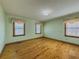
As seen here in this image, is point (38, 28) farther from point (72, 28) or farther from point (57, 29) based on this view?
point (72, 28)

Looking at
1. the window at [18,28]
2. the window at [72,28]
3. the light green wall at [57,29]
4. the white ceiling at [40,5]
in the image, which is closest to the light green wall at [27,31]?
the window at [18,28]

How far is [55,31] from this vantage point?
6.35m

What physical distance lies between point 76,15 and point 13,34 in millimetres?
4472

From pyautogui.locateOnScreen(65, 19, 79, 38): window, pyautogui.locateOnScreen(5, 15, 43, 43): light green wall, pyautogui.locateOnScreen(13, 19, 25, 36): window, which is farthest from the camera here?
pyautogui.locateOnScreen(13, 19, 25, 36): window

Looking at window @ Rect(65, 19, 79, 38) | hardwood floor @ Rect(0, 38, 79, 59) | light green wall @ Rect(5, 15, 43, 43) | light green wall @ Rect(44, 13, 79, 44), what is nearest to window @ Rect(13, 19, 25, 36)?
light green wall @ Rect(5, 15, 43, 43)

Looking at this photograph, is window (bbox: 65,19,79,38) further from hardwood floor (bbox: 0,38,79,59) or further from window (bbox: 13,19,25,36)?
window (bbox: 13,19,25,36)

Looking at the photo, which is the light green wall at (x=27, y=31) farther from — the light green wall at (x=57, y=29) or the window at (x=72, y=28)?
the window at (x=72, y=28)

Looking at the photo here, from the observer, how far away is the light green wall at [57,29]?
4801 millimetres

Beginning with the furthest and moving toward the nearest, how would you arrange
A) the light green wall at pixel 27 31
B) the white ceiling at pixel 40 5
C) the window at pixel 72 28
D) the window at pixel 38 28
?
the window at pixel 38 28 → the light green wall at pixel 27 31 → the window at pixel 72 28 → the white ceiling at pixel 40 5

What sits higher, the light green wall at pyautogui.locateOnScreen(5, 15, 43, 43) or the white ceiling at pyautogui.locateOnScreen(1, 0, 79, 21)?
the white ceiling at pyautogui.locateOnScreen(1, 0, 79, 21)

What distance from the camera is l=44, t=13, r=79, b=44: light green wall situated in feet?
15.8

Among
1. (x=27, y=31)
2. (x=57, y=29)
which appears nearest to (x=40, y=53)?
(x=27, y=31)

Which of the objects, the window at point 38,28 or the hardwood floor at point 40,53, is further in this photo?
the window at point 38,28

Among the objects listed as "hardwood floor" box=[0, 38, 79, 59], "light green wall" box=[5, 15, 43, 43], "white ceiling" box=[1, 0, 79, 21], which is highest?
"white ceiling" box=[1, 0, 79, 21]
